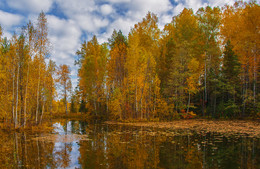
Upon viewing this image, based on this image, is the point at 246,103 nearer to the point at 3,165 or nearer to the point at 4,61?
the point at 3,165

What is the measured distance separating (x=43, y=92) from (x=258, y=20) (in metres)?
23.3

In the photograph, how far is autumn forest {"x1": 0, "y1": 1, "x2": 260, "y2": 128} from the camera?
584 inches

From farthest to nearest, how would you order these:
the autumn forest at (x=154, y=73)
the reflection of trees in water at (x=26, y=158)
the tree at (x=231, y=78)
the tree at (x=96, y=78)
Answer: the tree at (x=96, y=78), the tree at (x=231, y=78), the autumn forest at (x=154, y=73), the reflection of trees in water at (x=26, y=158)

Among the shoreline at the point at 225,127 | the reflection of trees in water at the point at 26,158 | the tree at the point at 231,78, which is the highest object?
the tree at the point at 231,78

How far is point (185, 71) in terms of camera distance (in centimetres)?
2205

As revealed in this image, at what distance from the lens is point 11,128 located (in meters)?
14.0

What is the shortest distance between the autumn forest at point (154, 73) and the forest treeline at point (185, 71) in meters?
0.11

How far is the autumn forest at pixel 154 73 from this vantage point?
48.7 feet

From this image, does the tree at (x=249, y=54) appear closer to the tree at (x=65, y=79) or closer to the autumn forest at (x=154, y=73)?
the autumn forest at (x=154, y=73)

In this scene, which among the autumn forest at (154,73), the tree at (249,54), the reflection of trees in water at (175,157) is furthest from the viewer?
the tree at (249,54)

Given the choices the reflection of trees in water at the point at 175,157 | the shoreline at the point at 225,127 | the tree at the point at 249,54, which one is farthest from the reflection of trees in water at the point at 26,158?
the tree at the point at 249,54

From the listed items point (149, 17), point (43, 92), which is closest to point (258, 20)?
point (149, 17)

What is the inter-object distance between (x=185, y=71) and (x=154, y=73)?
387 centimetres

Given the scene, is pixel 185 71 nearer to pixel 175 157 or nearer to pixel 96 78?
pixel 96 78
